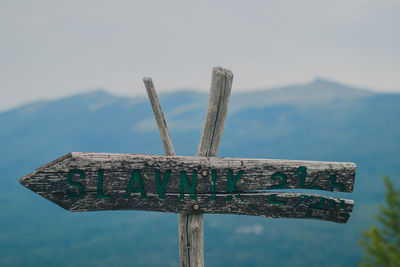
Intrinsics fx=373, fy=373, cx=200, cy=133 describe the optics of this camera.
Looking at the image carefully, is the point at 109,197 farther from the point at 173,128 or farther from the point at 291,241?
the point at 173,128

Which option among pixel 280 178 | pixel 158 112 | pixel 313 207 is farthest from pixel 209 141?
pixel 313 207

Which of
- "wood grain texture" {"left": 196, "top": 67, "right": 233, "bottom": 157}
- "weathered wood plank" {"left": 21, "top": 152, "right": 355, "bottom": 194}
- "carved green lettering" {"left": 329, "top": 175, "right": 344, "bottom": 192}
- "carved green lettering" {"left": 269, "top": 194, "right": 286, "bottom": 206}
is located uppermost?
"wood grain texture" {"left": 196, "top": 67, "right": 233, "bottom": 157}

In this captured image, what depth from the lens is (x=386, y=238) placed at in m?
21.3

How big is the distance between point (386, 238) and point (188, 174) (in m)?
21.6

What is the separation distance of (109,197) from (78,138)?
204 metres

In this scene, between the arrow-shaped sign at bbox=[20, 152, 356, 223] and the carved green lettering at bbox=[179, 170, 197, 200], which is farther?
the carved green lettering at bbox=[179, 170, 197, 200]

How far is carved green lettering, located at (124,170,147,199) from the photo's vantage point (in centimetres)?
338

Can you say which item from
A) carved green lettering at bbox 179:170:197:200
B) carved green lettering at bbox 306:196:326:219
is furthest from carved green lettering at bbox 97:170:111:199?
carved green lettering at bbox 306:196:326:219

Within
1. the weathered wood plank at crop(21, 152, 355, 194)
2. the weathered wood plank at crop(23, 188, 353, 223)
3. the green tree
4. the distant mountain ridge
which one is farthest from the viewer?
the distant mountain ridge

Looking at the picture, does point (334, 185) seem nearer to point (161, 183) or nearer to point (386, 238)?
point (161, 183)

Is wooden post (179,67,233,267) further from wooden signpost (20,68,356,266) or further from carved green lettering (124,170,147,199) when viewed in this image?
carved green lettering (124,170,147,199)

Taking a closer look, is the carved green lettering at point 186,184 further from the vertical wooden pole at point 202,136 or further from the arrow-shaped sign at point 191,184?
the vertical wooden pole at point 202,136

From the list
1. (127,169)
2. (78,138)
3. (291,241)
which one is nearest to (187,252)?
(127,169)

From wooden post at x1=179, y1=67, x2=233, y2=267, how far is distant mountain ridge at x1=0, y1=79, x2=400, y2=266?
345ft
